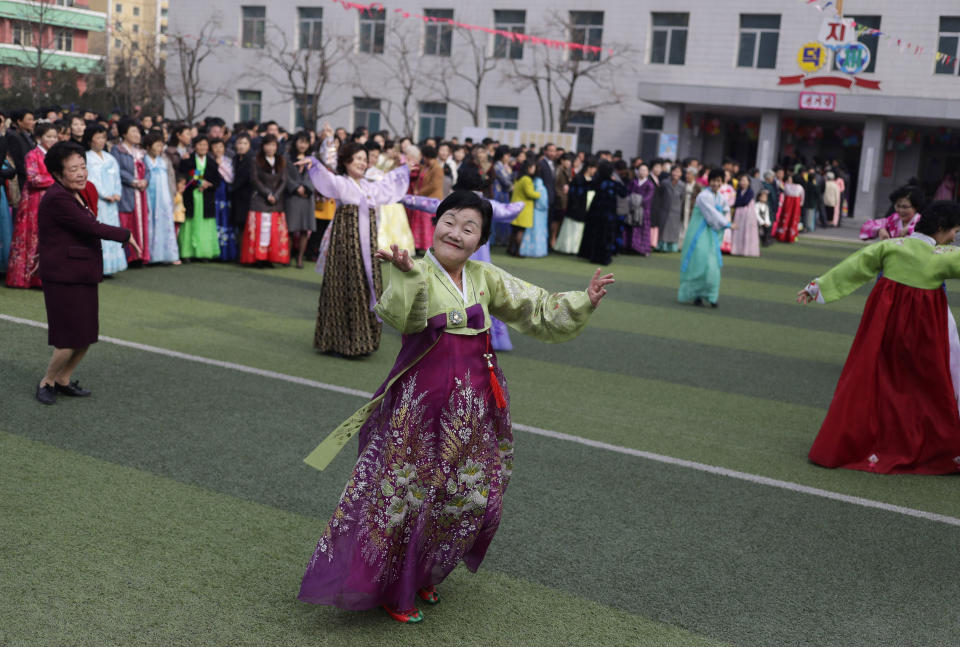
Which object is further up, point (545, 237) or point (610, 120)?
point (610, 120)

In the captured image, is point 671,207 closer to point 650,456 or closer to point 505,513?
point 650,456

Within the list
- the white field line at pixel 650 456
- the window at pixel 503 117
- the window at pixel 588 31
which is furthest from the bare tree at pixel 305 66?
the white field line at pixel 650 456

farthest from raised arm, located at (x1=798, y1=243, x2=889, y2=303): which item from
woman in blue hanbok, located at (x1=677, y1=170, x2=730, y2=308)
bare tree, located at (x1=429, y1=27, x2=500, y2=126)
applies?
bare tree, located at (x1=429, y1=27, x2=500, y2=126)

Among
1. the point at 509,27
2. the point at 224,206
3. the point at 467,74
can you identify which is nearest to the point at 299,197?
the point at 224,206

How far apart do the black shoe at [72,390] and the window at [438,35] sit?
2943 centimetres

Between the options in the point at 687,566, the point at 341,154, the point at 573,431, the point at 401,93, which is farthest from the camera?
the point at 401,93

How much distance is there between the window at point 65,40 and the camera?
1730 inches

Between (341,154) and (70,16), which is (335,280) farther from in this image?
(70,16)

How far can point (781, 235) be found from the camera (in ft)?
74.3

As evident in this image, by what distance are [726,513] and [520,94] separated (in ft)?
97.8

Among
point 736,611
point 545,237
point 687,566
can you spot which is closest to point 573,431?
point 687,566

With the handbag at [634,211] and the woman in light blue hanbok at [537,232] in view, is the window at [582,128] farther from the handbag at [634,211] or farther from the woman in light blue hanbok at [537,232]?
the woman in light blue hanbok at [537,232]

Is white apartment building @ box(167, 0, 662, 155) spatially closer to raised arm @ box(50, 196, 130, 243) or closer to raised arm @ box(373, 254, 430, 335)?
raised arm @ box(50, 196, 130, 243)

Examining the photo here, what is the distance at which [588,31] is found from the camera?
105 ft
